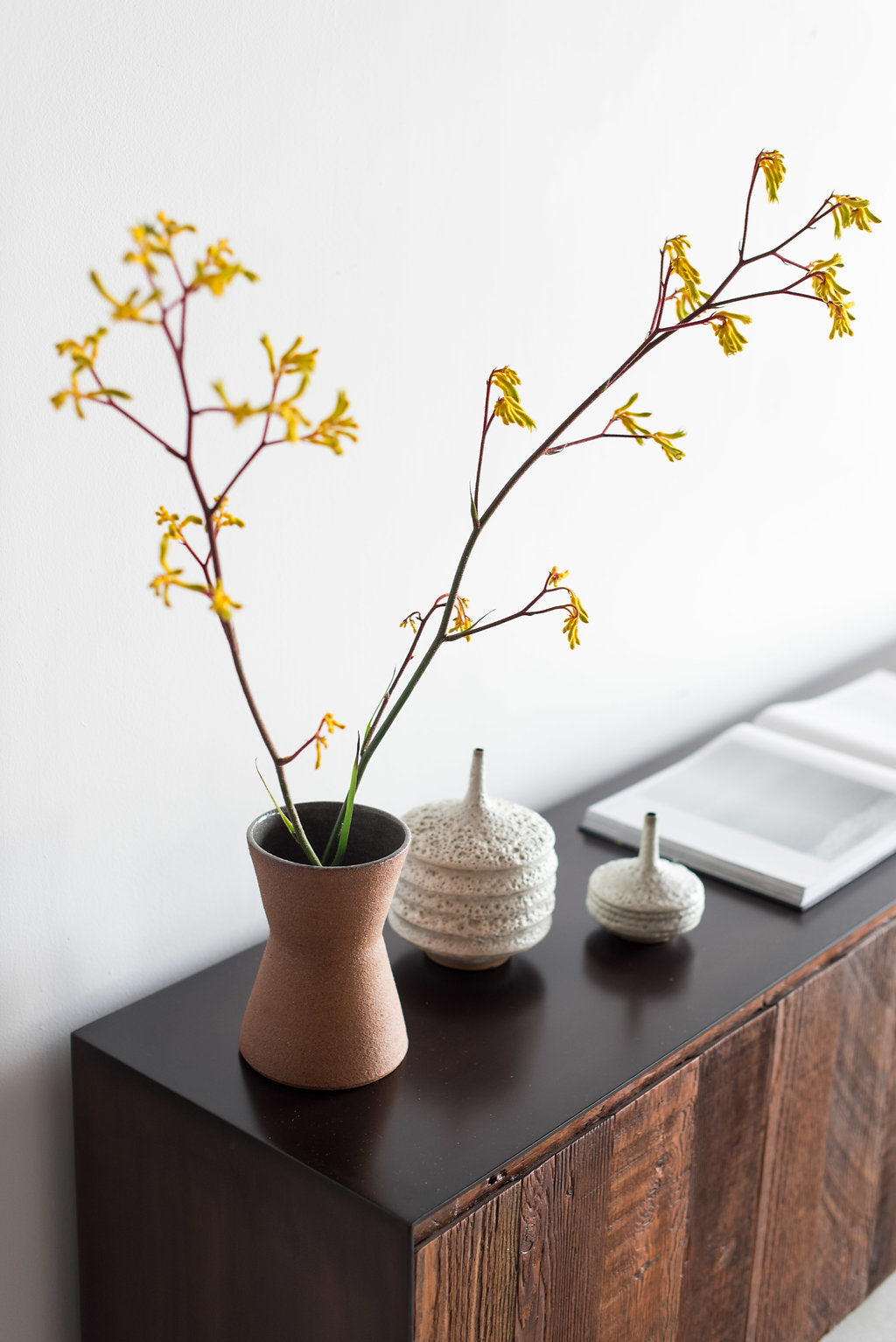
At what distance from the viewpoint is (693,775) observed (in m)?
1.49

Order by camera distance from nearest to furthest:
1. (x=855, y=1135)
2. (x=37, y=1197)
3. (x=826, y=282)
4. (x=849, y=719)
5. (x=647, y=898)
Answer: (x=826, y=282)
(x=37, y=1197)
(x=647, y=898)
(x=855, y=1135)
(x=849, y=719)

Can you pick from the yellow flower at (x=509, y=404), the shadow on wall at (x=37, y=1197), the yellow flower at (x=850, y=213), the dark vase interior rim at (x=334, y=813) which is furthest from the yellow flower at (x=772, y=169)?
the shadow on wall at (x=37, y=1197)

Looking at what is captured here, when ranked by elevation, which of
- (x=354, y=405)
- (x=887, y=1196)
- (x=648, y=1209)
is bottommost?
(x=887, y=1196)

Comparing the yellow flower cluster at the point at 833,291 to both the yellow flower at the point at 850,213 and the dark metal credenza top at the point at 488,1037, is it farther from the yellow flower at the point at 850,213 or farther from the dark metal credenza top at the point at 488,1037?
the dark metal credenza top at the point at 488,1037

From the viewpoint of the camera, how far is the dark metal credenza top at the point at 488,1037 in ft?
2.95

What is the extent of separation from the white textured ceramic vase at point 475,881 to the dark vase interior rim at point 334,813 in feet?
0.33

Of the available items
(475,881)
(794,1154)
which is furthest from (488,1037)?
(794,1154)

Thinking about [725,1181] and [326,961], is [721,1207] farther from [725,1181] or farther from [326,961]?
[326,961]

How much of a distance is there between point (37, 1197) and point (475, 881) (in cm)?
42

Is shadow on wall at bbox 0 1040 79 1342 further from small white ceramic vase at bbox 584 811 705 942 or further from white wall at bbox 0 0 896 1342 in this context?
small white ceramic vase at bbox 584 811 705 942

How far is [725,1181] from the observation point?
3.66ft

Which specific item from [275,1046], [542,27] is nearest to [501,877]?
[275,1046]

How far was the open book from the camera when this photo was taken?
131 cm

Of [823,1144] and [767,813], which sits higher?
→ [767,813]
